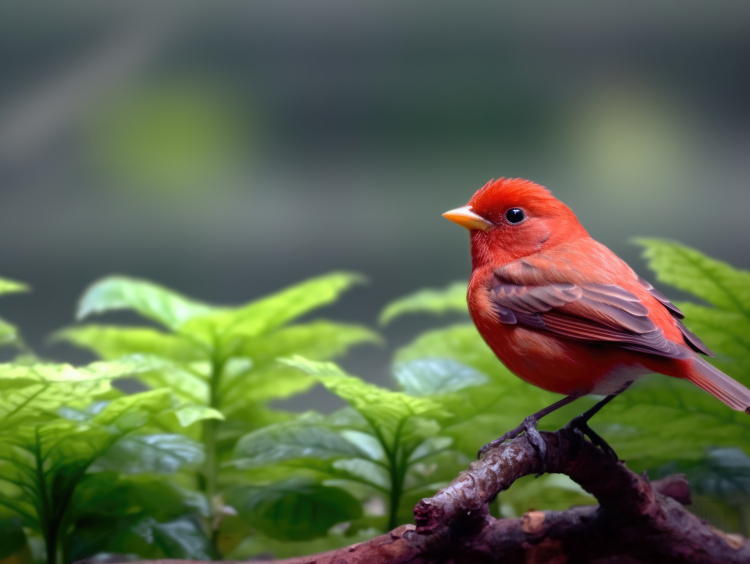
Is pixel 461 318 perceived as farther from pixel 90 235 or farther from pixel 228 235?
pixel 90 235

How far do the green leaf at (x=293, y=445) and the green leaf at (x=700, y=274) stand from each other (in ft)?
3.21

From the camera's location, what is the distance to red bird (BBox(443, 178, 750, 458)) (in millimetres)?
1137

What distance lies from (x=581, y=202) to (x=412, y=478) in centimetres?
173

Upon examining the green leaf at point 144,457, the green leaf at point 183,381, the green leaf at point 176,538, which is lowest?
the green leaf at point 176,538

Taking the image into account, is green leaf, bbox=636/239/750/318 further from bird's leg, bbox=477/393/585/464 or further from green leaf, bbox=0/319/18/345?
green leaf, bbox=0/319/18/345

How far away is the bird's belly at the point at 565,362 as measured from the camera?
118 centimetres

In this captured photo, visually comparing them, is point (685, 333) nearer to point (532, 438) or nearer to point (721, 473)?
point (532, 438)

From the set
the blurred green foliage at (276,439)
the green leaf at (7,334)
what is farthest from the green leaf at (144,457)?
the green leaf at (7,334)

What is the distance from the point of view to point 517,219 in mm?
1396

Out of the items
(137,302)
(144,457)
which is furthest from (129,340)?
(144,457)

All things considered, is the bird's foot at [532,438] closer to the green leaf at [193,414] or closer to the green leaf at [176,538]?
the green leaf at [193,414]

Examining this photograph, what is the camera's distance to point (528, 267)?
133 centimetres

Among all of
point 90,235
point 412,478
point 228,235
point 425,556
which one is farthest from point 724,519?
point 90,235

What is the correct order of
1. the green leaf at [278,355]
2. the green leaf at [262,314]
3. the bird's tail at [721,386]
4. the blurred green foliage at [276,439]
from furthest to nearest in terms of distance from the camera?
1. the green leaf at [278,355]
2. the green leaf at [262,314]
3. the blurred green foliage at [276,439]
4. the bird's tail at [721,386]
